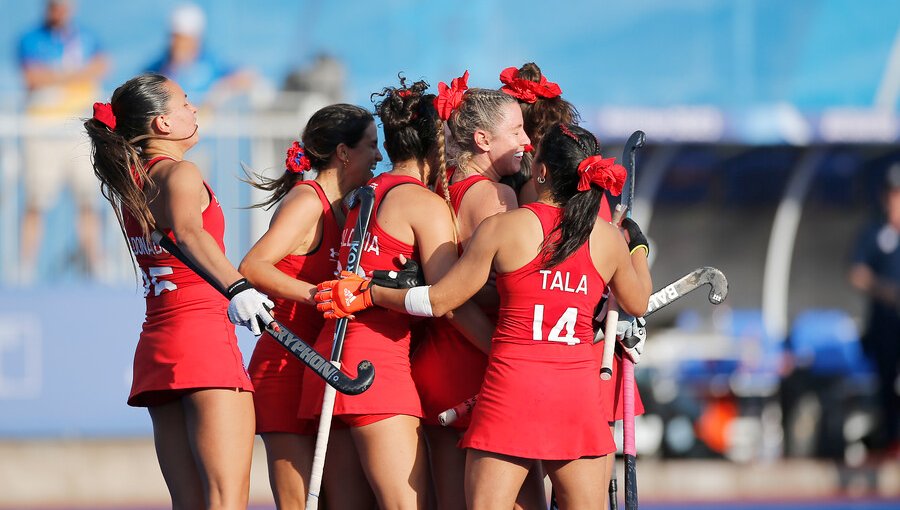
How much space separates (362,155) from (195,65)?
560 cm

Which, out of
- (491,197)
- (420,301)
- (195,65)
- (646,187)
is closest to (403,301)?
A: (420,301)

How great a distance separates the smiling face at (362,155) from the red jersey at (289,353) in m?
0.14

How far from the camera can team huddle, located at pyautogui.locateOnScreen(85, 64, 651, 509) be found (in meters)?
3.88

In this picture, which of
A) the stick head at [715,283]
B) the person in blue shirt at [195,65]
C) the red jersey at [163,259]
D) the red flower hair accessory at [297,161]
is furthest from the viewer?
the person in blue shirt at [195,65]

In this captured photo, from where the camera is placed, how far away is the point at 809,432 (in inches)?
399

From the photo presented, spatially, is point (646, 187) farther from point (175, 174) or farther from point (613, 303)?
point (175, 174)

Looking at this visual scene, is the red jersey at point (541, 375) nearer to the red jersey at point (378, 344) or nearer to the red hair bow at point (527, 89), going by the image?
the red jersey at point (378, 344)

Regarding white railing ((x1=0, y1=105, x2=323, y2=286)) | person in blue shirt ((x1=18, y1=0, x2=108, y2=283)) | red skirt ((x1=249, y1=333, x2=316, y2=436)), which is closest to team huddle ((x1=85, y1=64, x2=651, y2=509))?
red skirt ((x1=249, y1=333, x2=316, y2=436))

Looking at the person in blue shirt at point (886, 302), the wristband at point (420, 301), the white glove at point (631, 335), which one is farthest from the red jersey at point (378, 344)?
the person in blue shirt at point (886, 302)

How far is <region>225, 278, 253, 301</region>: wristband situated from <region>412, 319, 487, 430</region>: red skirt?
64 cm

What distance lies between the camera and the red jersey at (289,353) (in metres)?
4.43

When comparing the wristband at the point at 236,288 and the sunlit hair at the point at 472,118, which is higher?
the sunlit hair at the point at 472,118

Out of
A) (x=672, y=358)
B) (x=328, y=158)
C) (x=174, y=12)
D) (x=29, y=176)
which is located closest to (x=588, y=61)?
(x=672, y=358)

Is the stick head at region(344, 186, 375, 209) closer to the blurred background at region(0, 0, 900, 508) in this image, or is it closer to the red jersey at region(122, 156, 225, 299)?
the red jersey at region(122, 156, 225, 299)
